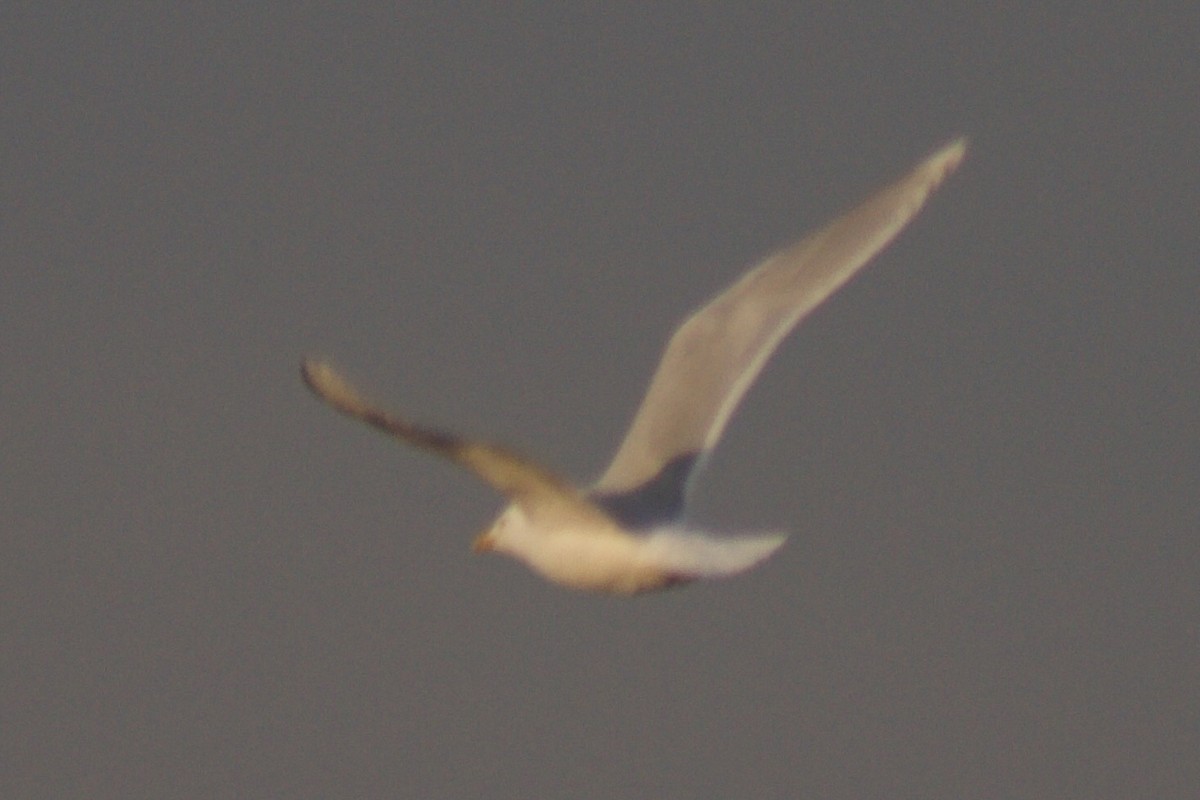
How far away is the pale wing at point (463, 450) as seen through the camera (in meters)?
12.4

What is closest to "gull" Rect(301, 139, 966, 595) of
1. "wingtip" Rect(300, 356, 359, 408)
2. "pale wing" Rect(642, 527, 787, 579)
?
"pale wing" Rect(642, 527, 787, 579)

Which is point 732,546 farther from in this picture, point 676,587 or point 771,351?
point 771,351

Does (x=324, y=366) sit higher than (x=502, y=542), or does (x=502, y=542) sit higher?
(x=324, y=366)

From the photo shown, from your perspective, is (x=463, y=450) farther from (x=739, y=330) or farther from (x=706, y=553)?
(x=739, y=330)

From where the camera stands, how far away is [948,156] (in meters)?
14.7

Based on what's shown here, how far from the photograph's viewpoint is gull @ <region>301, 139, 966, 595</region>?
1392 cm

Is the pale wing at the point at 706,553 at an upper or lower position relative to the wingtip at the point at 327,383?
lower

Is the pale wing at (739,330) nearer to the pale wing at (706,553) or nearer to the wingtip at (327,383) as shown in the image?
the pale wing at (706,553)

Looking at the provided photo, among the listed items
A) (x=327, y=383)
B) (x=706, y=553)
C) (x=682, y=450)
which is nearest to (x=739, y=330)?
(x=682, y=450)

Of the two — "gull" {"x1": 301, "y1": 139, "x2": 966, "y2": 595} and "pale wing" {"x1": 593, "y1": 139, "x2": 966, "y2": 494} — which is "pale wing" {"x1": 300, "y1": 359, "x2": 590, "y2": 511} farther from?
"pale wing" {"x1": 593, "y1": 139, "x2": 966, "y2": 494}

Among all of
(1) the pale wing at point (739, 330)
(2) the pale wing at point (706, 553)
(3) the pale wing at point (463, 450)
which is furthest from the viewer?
(1) the pale wing at point (739, 330)

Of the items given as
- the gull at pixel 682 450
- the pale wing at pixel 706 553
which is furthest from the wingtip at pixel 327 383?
the pale wing at pixel 706 553

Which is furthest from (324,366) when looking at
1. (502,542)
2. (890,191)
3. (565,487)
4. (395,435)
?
(890,191)

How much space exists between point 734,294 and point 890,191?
0.91 meters
